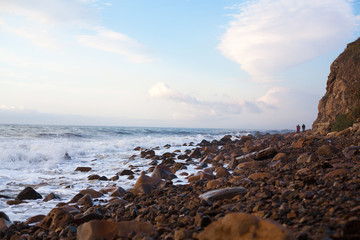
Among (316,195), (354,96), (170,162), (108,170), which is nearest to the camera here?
(316,195)

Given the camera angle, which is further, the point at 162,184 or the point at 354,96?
the point at 354,96

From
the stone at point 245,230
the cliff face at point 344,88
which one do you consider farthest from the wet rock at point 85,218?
the cliff face at point 344,88

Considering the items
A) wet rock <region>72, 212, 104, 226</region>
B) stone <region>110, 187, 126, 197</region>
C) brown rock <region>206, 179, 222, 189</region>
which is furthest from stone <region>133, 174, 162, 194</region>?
wet rock <region>72, 212, 104, 226</region>

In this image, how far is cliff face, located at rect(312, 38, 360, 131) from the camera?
1591cm

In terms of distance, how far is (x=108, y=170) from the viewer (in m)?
9.98

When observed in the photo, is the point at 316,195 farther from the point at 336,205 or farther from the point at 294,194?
the point at 336,205

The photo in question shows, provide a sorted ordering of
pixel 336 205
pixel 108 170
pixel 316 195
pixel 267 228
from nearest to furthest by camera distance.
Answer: pixel 267 228, pixel 336 205, pixel 316 195, pixel 108 170

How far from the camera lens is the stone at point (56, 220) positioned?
153 inches

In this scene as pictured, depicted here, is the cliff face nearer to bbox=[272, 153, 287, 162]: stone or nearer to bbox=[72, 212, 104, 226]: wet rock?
bbox=[272, 153, 287, 162]: stone

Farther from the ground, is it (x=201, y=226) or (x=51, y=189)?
(x=201, y=226)

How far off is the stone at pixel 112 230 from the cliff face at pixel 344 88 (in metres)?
15.8

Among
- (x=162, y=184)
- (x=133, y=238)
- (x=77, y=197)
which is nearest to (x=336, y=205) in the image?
(x=133, y=238)

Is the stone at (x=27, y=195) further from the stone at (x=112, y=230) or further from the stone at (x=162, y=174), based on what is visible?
the stone at (x=112, y=230)

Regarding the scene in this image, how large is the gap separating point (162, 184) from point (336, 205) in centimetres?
435
